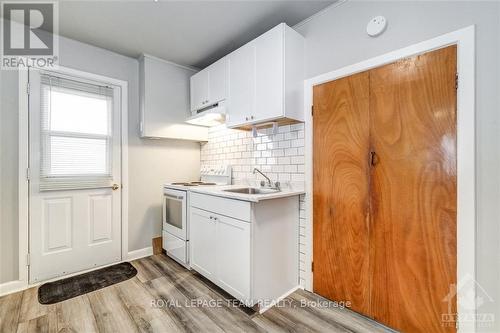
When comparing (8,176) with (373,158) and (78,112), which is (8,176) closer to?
(78,112)

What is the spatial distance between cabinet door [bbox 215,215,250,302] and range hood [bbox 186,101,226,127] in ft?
4.09

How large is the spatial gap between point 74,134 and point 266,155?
2.16 m

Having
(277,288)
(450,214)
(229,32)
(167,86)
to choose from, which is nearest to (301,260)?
(277,288)

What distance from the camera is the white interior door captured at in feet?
7.55

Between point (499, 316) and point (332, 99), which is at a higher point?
point (332, 99)

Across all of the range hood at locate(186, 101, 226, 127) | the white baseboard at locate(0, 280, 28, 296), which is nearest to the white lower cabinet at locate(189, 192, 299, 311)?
the range hood at locate(186, 101, 226, 127)

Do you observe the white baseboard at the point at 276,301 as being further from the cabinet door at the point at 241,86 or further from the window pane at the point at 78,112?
the window pane at the point at 78,112

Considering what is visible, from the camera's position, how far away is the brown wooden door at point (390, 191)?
1438 millimetres

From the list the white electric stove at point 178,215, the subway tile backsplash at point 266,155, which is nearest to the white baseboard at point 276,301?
the subway tile backsplash at point 266,155

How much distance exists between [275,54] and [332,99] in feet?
2.13

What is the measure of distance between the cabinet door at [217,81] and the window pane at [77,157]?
1419mm

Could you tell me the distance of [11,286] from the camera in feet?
7.00

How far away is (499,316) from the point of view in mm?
1265

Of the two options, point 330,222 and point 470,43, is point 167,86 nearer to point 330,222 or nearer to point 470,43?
point 330,222
